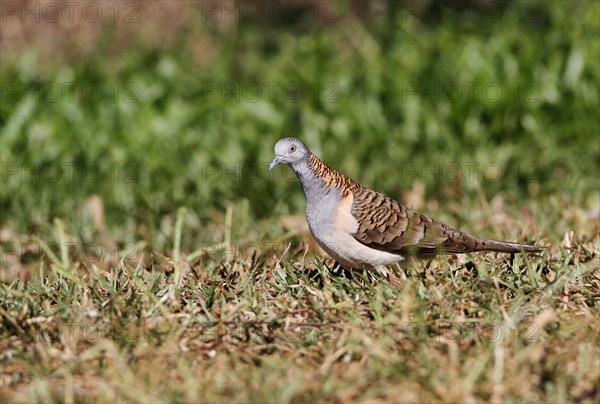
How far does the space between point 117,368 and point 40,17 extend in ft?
25.6

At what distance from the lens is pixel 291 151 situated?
4.68 meters

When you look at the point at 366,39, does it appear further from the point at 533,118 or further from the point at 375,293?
the point at 375,293

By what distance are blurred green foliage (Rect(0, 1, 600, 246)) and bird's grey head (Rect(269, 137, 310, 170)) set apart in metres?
2.26

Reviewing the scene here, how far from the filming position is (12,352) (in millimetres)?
3805

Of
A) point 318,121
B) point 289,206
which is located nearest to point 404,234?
point 289,206

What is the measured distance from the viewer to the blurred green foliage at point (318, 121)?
296 inches

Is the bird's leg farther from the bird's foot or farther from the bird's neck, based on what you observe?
the bird's neck

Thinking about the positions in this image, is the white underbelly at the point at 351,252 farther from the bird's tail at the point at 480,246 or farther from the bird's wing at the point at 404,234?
the bird's tail at the point at 480,246

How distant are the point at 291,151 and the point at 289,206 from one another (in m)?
2.95

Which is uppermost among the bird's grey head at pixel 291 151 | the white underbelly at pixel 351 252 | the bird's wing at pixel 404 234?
the bird's grey head at pixel 291 151

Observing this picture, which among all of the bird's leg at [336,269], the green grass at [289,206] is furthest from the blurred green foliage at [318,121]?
the bird's leg at [336,269]

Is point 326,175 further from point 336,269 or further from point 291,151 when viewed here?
point 336,269

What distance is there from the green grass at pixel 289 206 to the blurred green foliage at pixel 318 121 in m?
0.02

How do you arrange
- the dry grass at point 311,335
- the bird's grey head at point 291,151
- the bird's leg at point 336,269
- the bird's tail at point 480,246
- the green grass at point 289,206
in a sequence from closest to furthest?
the dry grass at point 311,335, the green grass at point 289,206, the bird's tail at point 480,246, the bird's grey head at point 291,151, the bird's leg at point 336,269
